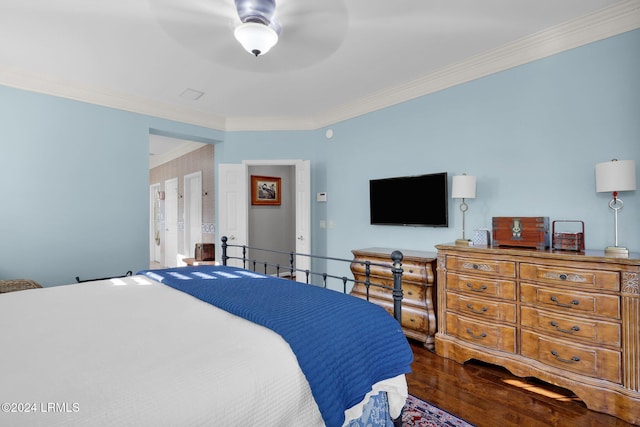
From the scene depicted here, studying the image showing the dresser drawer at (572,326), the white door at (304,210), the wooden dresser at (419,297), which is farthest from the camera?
the white door at (304,210)

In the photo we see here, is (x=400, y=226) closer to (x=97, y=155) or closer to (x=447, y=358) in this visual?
(x=447, y=358)

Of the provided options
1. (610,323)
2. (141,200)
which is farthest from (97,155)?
(610,323)

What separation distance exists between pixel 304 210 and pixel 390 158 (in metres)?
1.39

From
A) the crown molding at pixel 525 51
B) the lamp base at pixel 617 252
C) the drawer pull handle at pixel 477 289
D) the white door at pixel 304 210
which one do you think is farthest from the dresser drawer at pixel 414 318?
the crown molding at pixel 525 51

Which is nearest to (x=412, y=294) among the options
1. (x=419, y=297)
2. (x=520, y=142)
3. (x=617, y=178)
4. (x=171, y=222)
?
(x=419, y=297)

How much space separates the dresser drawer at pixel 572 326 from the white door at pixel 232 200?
3425 mm

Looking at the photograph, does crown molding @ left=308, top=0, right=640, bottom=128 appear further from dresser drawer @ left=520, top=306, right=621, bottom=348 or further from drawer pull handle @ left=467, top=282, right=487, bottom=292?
dresser drawer @ left=520, top=306, right=621, bottom=348

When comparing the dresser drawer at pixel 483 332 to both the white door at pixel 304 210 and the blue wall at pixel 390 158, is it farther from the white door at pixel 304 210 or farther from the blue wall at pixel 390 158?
the white door at pixel 304 210

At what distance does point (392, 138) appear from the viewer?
3.73 meters

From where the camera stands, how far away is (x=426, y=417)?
194 cm

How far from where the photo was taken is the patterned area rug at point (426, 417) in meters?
1.87

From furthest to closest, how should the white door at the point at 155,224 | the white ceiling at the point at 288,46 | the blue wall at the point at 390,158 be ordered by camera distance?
the white door at the point at 155,224, the blue wall at the point at 390,158, the white ceiling at the point at 288,46

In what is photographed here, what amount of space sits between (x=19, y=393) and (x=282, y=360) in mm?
688

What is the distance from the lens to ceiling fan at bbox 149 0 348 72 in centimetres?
210
